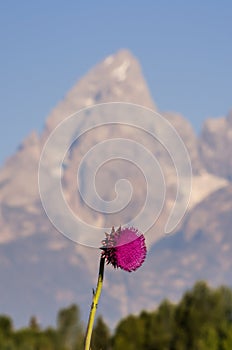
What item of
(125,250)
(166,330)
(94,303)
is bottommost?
(94,303)

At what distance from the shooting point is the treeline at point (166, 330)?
16512 cm

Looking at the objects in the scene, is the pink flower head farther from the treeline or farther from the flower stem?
the treeline

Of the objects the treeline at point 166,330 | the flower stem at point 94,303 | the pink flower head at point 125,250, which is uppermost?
the treeline at point 166,330

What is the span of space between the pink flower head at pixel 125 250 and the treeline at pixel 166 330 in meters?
147

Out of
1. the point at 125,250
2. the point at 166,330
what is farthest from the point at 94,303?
the point at 166,330

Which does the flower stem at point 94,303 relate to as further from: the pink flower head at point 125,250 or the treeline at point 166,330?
the treeline at point 166,330

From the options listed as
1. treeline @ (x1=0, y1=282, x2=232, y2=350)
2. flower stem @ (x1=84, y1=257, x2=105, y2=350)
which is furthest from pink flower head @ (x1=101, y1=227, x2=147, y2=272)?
treeline @ (x1=0, y1=282, x2=232, y2=350)

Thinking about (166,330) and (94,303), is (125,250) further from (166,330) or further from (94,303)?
(166,330)

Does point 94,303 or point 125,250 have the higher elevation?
point 125,250

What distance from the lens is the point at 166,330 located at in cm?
18262

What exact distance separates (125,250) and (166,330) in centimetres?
17729

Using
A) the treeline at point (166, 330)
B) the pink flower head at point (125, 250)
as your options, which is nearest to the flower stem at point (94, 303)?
the pink flower head at point (125, 250)

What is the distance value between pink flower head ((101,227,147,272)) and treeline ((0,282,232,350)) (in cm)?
14680

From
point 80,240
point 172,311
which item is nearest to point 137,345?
point 172,311
